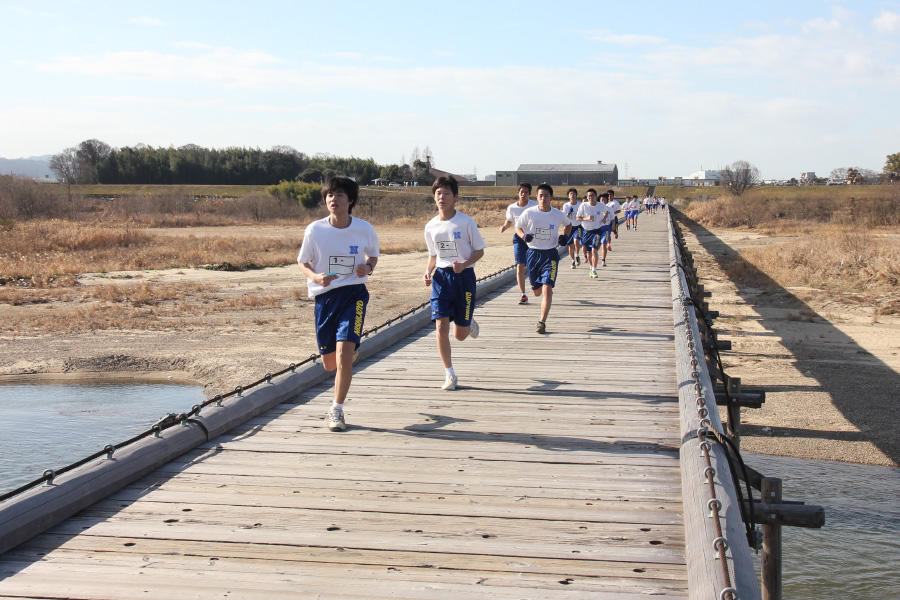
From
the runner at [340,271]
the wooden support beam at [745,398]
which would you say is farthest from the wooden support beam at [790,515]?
the wooden support beam at [745,398]

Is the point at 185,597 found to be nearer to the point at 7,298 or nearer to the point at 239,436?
the point at 239,436

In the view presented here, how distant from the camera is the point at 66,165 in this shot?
9219 cm

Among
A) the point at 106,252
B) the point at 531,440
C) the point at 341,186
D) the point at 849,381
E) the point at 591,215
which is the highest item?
the point at 341,186

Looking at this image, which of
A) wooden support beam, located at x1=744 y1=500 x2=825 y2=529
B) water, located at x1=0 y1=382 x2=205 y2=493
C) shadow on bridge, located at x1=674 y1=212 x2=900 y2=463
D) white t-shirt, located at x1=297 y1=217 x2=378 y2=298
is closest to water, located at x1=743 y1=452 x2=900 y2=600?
shadow on bridge, located at x1=674 y1=212 x2=900 y2=463

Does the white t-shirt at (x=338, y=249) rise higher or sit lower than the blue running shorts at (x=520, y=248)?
higher

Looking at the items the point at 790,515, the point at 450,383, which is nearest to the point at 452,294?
the point at 450,383

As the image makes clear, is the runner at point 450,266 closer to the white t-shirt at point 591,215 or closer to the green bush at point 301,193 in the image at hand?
the white t-shirt at point 591,215

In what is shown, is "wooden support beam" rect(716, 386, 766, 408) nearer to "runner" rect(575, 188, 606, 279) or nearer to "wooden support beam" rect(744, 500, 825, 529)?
"wooden support beam" rect(744, 500, 825, 529)

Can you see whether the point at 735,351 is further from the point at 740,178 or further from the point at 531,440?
the point at 740,178

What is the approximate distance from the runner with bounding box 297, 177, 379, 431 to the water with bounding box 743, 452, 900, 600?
4923 mm

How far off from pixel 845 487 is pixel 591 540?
299 inches

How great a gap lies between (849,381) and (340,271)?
11.9m

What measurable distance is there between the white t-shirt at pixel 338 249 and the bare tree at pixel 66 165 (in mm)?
92286

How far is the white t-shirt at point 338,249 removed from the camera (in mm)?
5562
